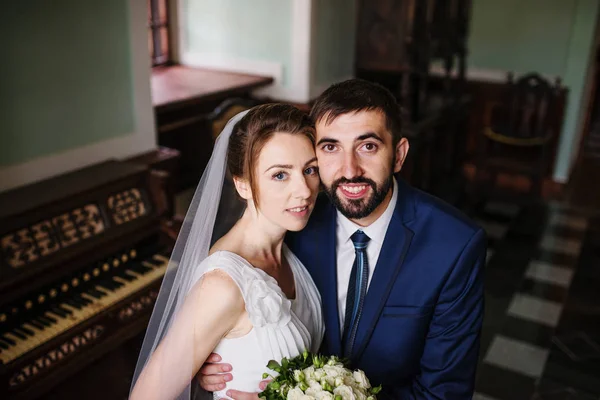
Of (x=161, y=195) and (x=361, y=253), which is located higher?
(x=361, y=253)

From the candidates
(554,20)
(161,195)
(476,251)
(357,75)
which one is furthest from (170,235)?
(554,20)

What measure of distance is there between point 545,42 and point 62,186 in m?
5.60

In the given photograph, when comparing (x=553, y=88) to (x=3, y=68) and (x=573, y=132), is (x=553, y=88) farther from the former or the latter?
(x=3, y=68)

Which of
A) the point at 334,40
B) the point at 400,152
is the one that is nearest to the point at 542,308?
the point at 334,40

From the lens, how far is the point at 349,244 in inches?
82.4

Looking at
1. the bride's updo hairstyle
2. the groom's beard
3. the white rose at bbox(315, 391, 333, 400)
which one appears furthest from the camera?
the groom's beard

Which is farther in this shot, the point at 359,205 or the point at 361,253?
the point at 361,253

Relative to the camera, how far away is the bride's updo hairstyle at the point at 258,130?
1725 millimetres

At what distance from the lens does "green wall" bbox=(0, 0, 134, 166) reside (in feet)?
9.51

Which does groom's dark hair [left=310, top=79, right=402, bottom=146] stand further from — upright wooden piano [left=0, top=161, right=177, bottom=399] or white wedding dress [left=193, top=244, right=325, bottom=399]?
upright wooden piano [left=0, top=161, right=177, bottom=399]

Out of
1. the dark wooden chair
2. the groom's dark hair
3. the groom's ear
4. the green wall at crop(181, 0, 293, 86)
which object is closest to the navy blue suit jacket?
the groom's ear

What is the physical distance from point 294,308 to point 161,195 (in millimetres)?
1537

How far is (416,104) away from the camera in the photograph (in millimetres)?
5438

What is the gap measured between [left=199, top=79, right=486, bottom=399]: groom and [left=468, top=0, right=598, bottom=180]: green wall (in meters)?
5.14
